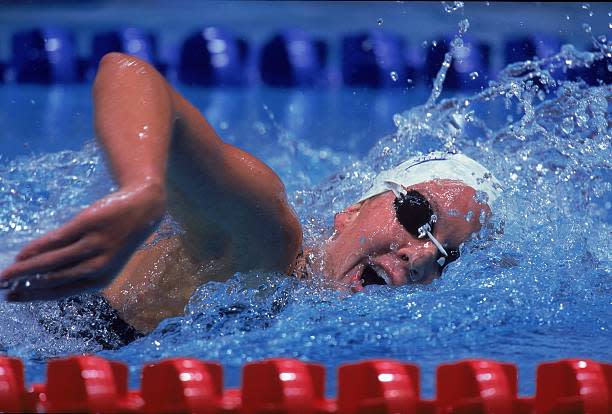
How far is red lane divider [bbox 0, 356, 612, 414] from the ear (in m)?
0.64

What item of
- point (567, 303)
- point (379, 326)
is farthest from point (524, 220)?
point (379, 326)

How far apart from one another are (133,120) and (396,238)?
79 centimetres

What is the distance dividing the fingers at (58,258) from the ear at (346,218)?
0.96m

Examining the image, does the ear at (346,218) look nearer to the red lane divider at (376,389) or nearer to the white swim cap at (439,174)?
the white swim cap at (439,174)

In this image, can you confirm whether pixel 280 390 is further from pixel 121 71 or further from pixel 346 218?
pixel 346 218

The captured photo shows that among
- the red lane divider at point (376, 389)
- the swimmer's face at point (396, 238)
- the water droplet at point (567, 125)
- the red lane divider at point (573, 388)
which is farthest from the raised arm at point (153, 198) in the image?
the water droplet at point (567, 125)

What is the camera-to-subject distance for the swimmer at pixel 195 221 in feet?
3.70

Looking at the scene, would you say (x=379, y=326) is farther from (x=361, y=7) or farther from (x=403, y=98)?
(x=361, y=7)

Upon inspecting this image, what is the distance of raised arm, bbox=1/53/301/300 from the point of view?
3.66ft

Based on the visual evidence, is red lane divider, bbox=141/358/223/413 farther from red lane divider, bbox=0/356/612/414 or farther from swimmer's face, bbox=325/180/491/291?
swimmer's face, bbox=325/180/491/291

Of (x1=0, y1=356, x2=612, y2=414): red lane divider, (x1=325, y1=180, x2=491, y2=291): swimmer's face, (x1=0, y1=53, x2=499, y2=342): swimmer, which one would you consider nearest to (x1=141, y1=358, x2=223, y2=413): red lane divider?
(x1=0, y1=356, x2=612, y2=414): red lane divider

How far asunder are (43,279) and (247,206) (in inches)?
18.5

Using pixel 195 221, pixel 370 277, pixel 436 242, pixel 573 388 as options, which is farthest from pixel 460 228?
pixel 195 221

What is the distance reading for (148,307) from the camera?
1.73 meters
